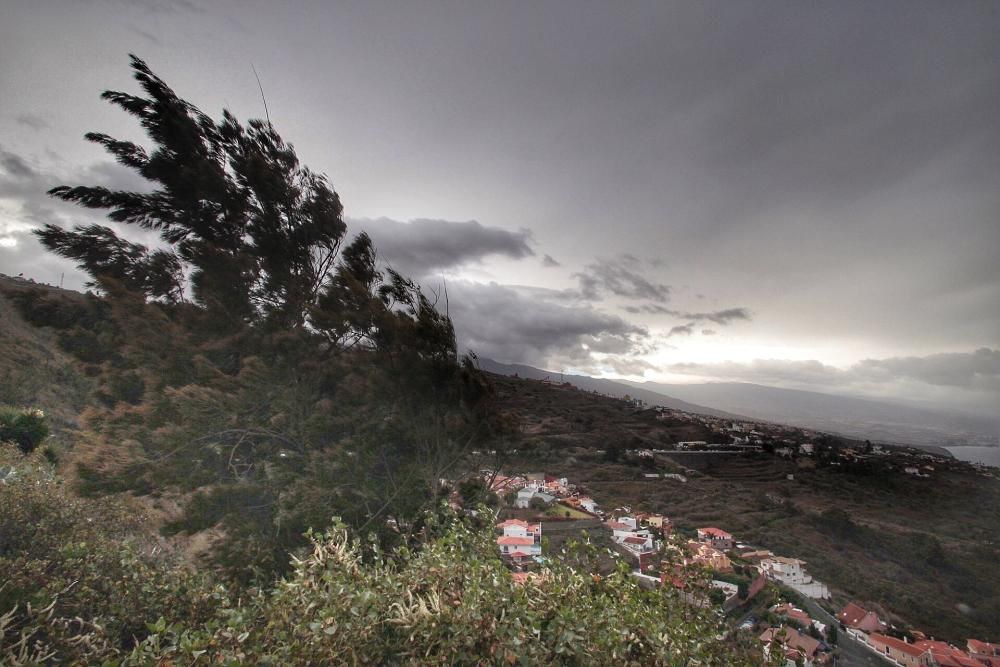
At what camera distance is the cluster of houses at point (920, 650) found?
11.7ft

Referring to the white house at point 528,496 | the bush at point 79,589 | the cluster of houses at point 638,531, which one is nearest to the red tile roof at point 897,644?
the cluster of houses at point 638,531

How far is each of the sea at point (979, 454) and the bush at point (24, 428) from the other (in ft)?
92.0

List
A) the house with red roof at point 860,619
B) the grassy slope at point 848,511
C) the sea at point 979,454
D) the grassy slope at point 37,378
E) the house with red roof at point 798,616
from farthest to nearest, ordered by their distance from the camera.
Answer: the grassy slope at point 37,378, the sea at point 979,454, the grassy slope at point 848,511, the house with red roof at point 860,619, the house with red roof at point 798,616

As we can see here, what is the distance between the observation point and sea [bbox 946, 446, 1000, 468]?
8.93 metres

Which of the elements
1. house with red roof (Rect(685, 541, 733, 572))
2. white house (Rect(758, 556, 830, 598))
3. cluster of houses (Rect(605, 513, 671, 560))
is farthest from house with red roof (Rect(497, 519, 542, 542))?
white house (Rect(758, 556, 830, 598))

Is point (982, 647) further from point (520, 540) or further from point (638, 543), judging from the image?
point (520, 540)

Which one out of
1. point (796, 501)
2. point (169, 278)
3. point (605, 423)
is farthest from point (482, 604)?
point (605, 423)

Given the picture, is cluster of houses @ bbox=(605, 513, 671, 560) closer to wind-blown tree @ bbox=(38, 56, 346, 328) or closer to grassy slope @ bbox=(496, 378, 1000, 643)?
grassy slope @ bbox=(496, 378, 1000, 643)

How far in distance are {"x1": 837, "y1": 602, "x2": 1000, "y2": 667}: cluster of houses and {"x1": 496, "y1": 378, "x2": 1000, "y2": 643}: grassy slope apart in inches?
9.5

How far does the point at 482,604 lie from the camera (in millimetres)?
2104

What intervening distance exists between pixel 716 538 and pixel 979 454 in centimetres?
1042

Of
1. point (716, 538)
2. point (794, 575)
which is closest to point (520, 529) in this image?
point (716, 538)

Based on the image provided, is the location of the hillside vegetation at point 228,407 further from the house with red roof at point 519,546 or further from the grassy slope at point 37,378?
the grassy slope at point 37,378

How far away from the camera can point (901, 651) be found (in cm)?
371
